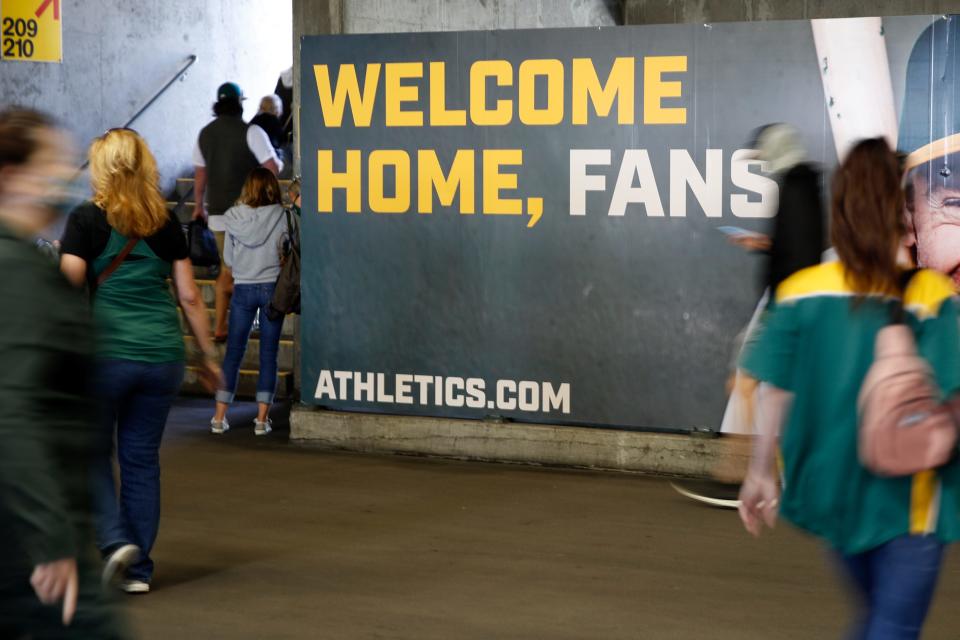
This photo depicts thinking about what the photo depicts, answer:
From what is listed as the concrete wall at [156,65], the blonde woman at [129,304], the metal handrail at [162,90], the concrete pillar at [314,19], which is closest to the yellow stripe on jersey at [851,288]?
the blonde woman at [129,304]

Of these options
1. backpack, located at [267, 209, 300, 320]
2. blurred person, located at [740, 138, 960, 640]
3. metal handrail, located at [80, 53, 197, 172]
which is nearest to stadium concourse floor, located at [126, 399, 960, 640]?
backpack, located at [267, 209, 300, 320]

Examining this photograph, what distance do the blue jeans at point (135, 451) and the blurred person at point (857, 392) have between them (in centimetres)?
323

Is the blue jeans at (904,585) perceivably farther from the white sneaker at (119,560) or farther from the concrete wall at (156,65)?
the concrete wall at (156,65)

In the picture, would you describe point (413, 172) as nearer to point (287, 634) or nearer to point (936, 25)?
point (936, 25)

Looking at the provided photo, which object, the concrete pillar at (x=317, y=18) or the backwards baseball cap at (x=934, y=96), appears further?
the concrete pillar at (x=317, y=18)

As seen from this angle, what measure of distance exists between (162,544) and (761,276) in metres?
3.77

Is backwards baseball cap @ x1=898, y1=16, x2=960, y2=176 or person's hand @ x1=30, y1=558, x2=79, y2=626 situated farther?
backwards baseball cap @ x1=898, y1=16, x2=960, y2=176

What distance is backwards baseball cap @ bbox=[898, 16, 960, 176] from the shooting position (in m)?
8.71

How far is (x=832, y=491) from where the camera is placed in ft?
13.1

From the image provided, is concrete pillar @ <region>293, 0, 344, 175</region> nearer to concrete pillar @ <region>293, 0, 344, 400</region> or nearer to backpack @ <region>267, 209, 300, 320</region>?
concrete pillar @ <region>293, 0, 344, 400</region>

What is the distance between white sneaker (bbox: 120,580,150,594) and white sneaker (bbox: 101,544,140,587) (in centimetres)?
19

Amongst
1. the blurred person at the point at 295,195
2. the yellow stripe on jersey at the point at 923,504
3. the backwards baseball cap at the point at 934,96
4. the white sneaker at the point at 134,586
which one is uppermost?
the backwards baseball cap at the point at 934,96

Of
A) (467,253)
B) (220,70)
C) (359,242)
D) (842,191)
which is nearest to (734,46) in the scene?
(467,253)

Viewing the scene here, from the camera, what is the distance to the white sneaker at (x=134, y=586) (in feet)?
22.2
